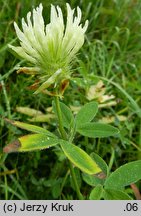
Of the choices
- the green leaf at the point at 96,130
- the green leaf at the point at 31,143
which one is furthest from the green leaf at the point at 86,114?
the green leaf at the point at 31,143

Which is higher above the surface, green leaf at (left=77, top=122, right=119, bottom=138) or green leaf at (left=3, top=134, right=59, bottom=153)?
green leaf at (left=77, top=122, right=119, bottom=138)

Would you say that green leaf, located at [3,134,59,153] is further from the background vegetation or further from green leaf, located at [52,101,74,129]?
the background vegetation

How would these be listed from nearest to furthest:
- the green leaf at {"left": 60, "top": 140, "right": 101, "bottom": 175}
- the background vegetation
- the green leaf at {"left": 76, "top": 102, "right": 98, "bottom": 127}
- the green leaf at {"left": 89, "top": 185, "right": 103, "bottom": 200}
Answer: the green leaf at {"left": 60, "top": 140, "right": 101, "bottom": 175} → the green leaf at {"left": 89, "top": 185, "right": 103, "bottom": 200} → the green leaf at {"left": 76, "top": 102, "right": 98, "bottom": 127} → the background vegetation

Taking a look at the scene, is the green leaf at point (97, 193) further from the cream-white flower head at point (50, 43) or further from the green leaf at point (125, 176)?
the cream-white flower head at point (50, 43)

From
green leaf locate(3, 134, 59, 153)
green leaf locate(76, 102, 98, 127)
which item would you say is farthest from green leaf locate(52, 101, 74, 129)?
green leaf locate(3, 134, 59, 153)

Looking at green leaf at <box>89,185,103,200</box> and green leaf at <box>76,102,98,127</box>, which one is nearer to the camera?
green leaf at <box>89,185,103,200</box>

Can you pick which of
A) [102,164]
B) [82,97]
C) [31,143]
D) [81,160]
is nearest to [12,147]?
[31,143]

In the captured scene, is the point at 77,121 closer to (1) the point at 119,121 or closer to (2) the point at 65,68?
(2) the point at 65,68
